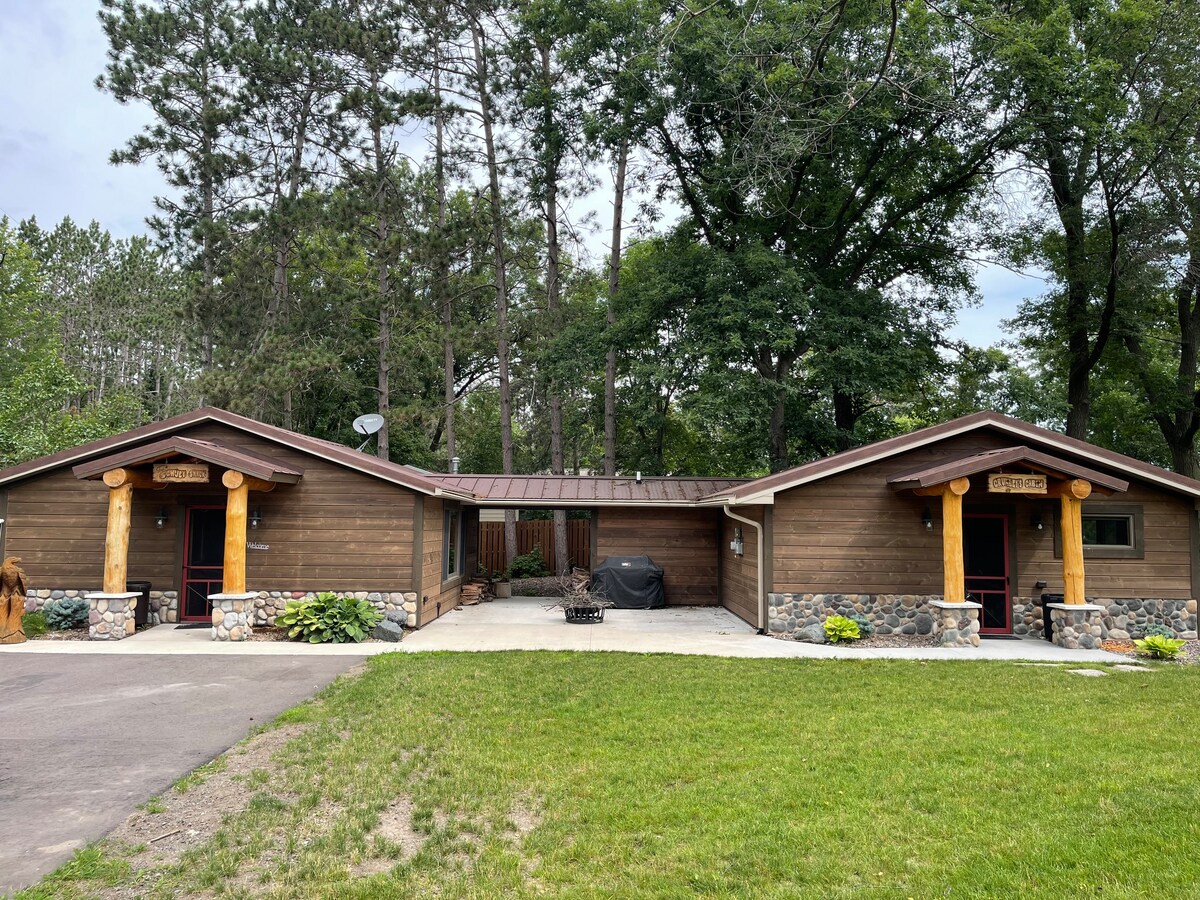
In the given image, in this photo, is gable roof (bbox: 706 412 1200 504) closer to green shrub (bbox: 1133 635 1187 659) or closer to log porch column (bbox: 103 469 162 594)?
green shrub (bbox: 1133 635 1187 659)

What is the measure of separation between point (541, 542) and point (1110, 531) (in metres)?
13.4

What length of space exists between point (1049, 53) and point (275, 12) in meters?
18.7

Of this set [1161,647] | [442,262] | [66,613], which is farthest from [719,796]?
[442,262]

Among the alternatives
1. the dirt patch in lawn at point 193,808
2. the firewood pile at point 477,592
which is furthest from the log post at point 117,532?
the dirt patch in lawn at point 193,808

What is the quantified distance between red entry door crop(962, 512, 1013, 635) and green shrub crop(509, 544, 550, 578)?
11.2 meters

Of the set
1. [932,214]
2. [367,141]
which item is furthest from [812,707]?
[367,141]

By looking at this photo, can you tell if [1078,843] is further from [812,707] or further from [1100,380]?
[1100,380]

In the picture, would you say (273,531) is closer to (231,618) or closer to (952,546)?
(231,618)

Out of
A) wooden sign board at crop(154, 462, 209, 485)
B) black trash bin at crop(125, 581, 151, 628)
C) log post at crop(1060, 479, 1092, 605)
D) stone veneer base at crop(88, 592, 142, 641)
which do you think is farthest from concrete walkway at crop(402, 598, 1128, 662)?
black trash bin at crop(125, 581, 151, 628)

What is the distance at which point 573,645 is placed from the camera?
10.6 meters

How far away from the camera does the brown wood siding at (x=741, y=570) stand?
40.5 feet

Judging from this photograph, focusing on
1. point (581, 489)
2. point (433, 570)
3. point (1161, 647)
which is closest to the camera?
point (1161, 647)

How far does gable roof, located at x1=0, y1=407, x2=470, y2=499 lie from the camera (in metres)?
11.6

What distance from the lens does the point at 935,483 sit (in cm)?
1031
